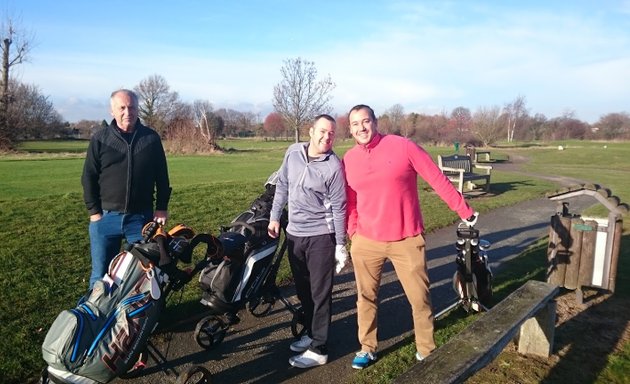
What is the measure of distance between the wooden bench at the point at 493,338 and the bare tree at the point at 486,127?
55.6m

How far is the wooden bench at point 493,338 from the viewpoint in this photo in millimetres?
2822

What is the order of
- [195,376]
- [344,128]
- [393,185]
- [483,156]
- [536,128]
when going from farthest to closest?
[536,128] → [483,156] → [344,128] → [393,185] → [195,376]

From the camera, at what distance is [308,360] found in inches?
158

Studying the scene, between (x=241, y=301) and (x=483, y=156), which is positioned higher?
(x=241, y=301)

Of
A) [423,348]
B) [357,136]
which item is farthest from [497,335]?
[357,136]

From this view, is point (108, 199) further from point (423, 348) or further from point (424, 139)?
point (424, 139)

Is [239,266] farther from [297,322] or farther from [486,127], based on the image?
[486,127]

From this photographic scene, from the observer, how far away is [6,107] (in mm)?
44594

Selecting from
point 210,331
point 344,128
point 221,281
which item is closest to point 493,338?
point 221,281

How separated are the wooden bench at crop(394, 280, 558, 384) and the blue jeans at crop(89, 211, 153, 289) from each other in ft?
8.90

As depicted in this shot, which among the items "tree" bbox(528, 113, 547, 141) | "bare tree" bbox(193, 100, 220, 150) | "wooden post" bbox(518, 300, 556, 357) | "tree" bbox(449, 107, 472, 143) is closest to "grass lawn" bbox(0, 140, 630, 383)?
"wooden post" bbox(518, 300, 556, 357)

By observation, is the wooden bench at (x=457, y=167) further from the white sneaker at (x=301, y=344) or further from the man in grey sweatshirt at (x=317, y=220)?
the man in grey sweatshirt at (x=317, y=220)

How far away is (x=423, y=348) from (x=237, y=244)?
183 centimetres

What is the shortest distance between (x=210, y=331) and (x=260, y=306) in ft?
3.43
